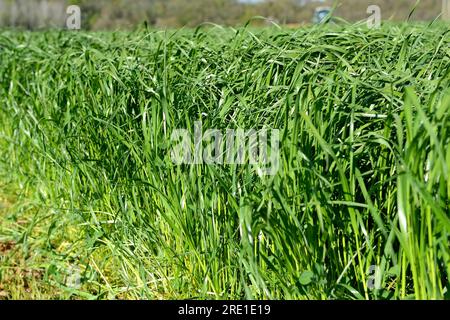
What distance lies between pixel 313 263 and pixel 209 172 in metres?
0.44

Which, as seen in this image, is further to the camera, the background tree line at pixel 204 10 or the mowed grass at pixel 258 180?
the background tree line at pixel 204 10

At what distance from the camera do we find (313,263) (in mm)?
1624

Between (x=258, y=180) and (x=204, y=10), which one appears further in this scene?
(x=204, y=10)

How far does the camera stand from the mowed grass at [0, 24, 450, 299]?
4.88 feet

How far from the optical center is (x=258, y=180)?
1760 mm

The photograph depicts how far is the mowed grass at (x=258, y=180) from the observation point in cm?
149

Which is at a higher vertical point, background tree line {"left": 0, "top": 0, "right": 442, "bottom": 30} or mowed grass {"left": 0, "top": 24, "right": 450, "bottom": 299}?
background tree line {"left": 0, "top": 0, "right": 442, "bottom": 30}

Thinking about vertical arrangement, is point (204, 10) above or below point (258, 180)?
above

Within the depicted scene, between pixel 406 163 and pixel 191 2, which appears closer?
pixel 406 163

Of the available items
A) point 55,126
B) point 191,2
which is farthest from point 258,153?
point 191,2
